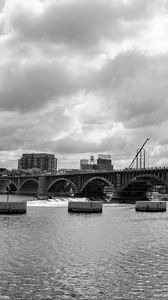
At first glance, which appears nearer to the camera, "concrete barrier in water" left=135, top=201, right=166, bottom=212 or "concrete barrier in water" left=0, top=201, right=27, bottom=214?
"concrete barrier in water" left=0, top=201, right=27, bottom=214

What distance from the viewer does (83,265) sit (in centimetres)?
4306

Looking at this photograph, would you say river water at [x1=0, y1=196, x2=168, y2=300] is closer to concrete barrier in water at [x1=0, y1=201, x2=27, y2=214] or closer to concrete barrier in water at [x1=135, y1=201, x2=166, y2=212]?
concrete barrier in water at [x1=0, y1=201, x2=27, y2=214]

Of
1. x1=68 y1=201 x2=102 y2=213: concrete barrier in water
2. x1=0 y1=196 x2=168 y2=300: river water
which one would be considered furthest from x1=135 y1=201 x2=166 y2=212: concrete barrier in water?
x1=0 y1=196 x2=168 y2=300: river water

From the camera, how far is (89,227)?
80.9m

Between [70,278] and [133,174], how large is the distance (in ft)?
540

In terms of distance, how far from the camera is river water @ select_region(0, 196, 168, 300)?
33.0 m

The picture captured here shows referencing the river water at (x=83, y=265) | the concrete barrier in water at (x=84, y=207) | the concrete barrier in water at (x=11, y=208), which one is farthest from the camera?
the concrete barrier in water at (x=84, y=207)

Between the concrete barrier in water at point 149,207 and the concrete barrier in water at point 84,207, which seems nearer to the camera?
the concrete barrier in water at point 84,207

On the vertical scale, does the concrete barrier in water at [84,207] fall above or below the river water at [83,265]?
above

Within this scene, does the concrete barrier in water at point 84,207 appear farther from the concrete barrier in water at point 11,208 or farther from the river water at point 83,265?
the river water at point 83,265

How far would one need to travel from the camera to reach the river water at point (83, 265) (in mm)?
32969

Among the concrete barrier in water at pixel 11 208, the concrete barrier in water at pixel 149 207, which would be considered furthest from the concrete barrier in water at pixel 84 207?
the concrete barrier in water at pixel 149 207

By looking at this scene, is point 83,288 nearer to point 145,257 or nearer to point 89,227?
point 145,257

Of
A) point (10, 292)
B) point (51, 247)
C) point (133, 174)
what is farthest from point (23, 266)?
point (133, 174)
